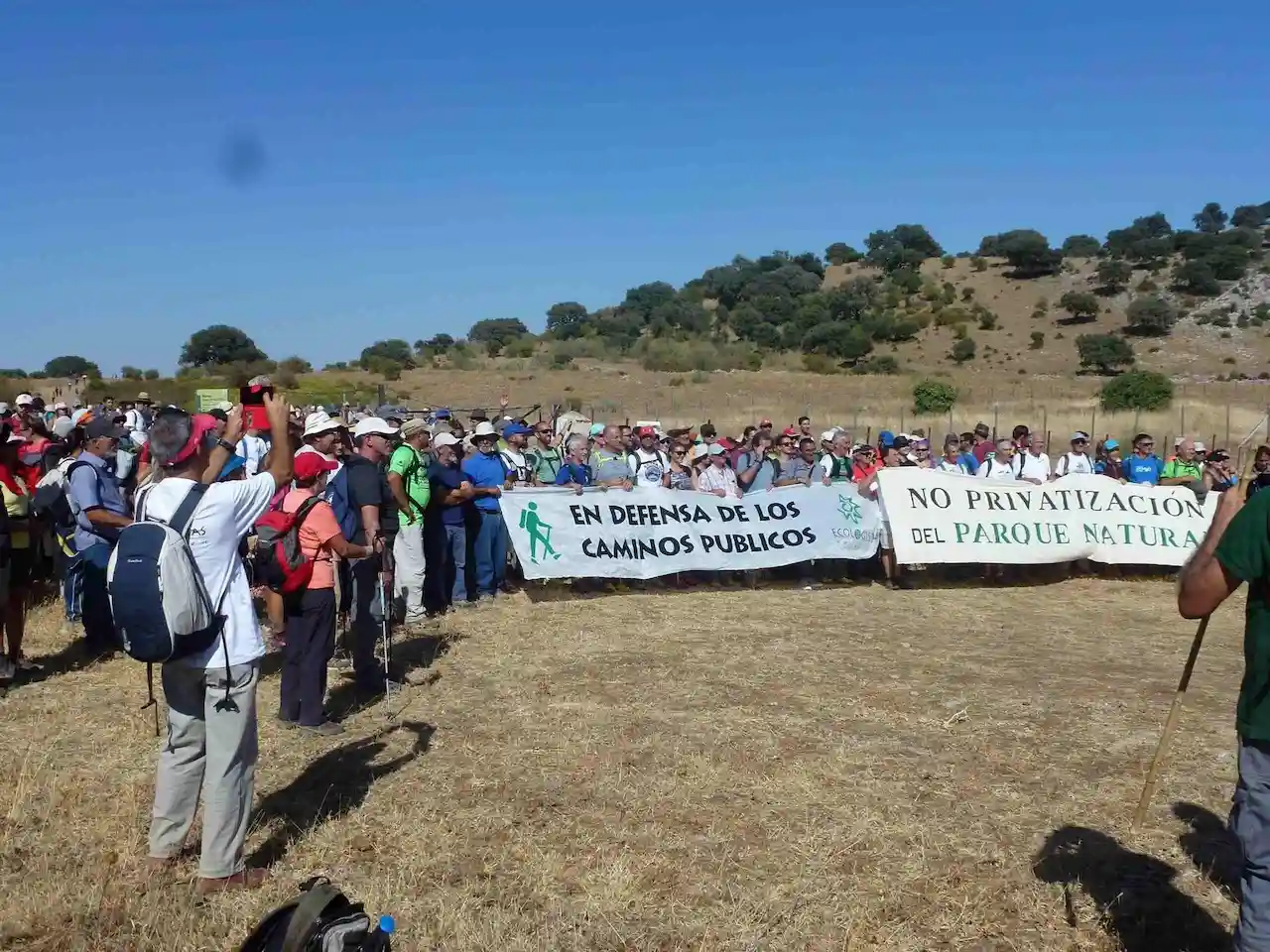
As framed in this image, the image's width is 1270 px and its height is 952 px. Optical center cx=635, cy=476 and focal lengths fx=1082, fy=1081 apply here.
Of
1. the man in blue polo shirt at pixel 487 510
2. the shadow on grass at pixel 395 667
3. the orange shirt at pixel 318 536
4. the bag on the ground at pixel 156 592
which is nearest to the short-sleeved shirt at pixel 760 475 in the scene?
the man in blue polo shirt at pixel 487 510

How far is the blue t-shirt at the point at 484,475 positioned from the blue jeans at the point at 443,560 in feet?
1.35

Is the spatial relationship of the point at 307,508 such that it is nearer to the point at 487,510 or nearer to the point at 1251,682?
the point at 487,510

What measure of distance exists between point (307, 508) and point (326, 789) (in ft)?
5.77

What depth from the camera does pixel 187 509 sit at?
14.6ft

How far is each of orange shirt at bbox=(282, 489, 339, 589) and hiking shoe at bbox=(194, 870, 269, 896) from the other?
2.22m

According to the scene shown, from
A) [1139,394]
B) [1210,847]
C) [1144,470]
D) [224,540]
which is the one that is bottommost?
[1139,394]

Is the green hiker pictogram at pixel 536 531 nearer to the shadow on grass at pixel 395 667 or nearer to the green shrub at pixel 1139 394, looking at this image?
the shadow on grass at pixel 395 667

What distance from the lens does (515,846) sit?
5414 mm

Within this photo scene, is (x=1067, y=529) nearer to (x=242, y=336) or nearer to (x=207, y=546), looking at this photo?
(x=207, y=546)

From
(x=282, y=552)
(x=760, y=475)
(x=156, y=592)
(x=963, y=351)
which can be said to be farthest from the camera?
(x=963, y=351)

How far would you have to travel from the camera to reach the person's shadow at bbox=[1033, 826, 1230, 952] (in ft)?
15.1

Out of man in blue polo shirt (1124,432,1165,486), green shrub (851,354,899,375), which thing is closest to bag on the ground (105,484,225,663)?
man in blue polo shirt (1124,432,1165,486)

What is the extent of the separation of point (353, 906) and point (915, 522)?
998 cm

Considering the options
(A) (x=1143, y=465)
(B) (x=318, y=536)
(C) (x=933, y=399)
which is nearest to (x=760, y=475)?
(A) (x=1143, y=465)
